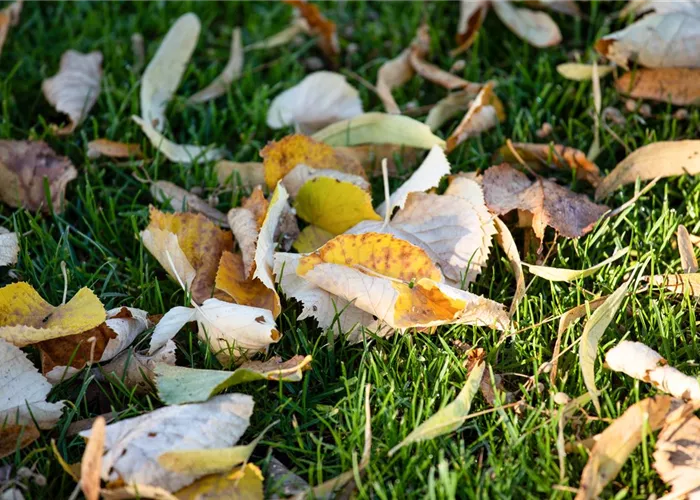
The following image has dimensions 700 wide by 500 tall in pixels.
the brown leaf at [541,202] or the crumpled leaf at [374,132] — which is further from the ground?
the crumpled leaf at [374,132]

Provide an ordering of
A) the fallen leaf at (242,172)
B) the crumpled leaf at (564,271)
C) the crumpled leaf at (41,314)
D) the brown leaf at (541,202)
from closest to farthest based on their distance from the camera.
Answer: the crumpled leaf at (41,314)
the crumpled leaf at (564,271)
the brown leaf at (541,202)
the fallen leaf at (242,172)

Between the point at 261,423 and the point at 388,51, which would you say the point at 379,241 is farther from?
the point at 388,51

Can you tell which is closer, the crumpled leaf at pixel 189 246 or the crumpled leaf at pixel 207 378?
the crumpled leaf at pixel 207 378

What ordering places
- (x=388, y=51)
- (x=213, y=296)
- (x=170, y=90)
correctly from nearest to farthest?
1. (x=213, y=296)
2. (x=170, y=90)
3. (x=388, y=51)

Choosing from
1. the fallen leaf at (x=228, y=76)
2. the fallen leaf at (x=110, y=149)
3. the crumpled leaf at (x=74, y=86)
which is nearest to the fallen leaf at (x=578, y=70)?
the fallen leaf at (x=228, y=76)

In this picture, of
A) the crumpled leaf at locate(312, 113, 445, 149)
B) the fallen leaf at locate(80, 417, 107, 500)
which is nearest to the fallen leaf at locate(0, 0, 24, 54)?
the crumpled leaf at locate(312, 113, 445, 149)

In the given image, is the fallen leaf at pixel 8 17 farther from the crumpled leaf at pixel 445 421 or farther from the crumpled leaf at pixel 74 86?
the crumpled leaf at pixel 445 421

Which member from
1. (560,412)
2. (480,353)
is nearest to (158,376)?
(480,353)
